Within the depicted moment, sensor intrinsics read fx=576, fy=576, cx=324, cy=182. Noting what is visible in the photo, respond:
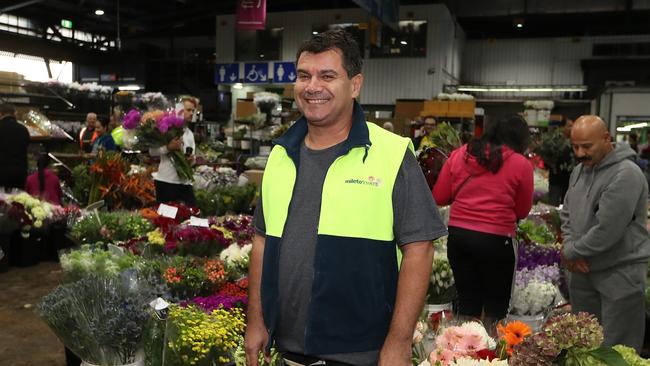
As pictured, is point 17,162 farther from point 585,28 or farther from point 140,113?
point 585,28

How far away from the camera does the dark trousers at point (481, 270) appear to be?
3.38 meters

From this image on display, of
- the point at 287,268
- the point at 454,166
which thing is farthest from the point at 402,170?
the point at 454,166

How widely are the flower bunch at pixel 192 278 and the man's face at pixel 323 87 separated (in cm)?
132

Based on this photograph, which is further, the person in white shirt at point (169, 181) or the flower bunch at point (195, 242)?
the person in white shirt at point (169, 181)

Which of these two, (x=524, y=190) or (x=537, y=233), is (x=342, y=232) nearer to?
(x=524, y=190)

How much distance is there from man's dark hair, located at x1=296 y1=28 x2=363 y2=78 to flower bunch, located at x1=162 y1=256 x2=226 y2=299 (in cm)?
143

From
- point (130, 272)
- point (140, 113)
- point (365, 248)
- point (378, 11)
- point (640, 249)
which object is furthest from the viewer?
point (378, 11)

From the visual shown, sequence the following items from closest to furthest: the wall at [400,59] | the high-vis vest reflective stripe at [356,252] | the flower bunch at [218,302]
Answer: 1. the high-vis vest reflective stripe at [356,252]
2. the flower bunch at [218,302]
3. the wall at [400,59]

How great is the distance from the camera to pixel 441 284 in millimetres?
3289

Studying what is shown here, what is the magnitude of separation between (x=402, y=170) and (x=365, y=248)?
0.80ft

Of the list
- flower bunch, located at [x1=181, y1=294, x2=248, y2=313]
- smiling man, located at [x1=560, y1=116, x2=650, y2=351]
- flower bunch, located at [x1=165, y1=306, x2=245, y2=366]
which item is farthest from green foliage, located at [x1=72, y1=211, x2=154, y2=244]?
smiling man, located at [x1=560, y1=116, x2=650, y2=351]

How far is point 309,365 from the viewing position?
1.69m

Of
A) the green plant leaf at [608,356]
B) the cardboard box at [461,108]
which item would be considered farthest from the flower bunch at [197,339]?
the cardboard box at [461,108]

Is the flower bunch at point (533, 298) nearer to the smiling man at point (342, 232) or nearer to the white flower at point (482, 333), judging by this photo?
the white flower at point (482, 333)
